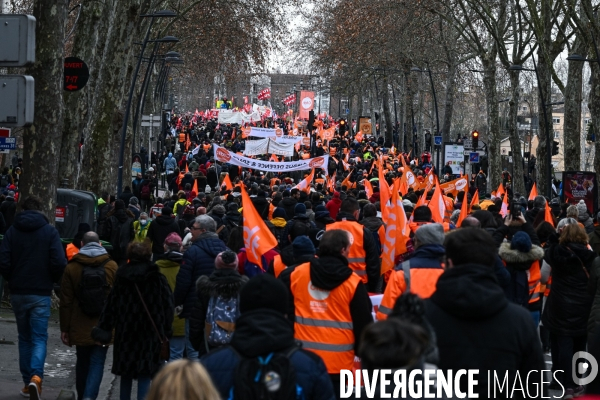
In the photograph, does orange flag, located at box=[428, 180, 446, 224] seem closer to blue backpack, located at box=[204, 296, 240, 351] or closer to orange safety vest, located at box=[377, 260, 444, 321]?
blue backpack, located at box=[204, 296, 240, 351]

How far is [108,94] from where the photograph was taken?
25.4 m

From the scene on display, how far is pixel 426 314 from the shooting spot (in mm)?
4590

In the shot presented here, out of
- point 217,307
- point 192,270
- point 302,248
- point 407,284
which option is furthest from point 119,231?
point 407,284

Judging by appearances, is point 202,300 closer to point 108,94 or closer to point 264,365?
point 264,365

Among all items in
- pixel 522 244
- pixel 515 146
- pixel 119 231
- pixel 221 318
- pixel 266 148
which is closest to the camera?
pixel 221 318

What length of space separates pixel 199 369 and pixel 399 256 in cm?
799

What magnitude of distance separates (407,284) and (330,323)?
0.57 m

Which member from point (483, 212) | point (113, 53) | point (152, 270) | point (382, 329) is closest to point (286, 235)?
point (483, 212)

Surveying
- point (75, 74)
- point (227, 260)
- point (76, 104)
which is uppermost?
point (75, 74)

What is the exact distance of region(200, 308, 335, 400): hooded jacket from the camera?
4.36m

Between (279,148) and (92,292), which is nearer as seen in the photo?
(92,292)

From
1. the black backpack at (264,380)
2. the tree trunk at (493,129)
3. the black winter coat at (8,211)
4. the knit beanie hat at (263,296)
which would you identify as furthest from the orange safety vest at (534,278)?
the tree trunk at (493,129)

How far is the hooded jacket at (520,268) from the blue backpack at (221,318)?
3.31 m

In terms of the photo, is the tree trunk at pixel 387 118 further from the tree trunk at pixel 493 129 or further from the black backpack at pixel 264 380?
the black backpack at pixel 264 380
